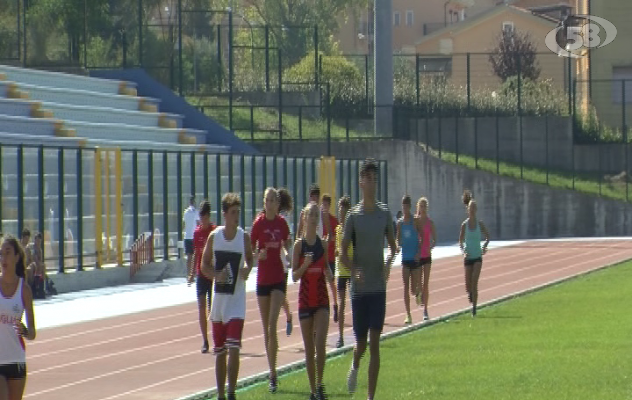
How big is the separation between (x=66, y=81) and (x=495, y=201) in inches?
796

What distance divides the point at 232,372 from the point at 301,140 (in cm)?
4393

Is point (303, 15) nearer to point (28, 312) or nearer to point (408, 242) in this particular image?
point (408, 242)

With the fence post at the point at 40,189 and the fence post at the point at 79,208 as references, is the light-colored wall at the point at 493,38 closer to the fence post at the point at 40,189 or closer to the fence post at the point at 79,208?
the fence post at the point at 79,208

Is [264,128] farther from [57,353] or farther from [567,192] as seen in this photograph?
[57,353]

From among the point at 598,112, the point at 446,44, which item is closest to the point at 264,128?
the point at 598,112

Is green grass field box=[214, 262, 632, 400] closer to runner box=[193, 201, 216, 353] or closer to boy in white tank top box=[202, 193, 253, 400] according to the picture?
boy in white tank top box=[202, 193, 253, 400]

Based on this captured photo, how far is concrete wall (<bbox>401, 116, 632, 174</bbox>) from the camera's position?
209ft

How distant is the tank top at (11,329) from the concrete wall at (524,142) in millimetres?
51811

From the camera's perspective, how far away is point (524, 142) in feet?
211

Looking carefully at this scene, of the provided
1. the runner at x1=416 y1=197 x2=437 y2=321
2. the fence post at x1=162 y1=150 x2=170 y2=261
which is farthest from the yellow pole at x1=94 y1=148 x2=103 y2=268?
the runner at x1=416 y1=197 x2=437 y2=321

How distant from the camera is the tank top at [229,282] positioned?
14992 millimetres

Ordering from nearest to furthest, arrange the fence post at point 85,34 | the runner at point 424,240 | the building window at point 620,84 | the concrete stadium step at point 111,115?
the runner at point 424,240, the concrete stadium step at point 111,115, the fence post at point 85,34, the building window at point 620,84

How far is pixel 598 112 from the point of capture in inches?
2729

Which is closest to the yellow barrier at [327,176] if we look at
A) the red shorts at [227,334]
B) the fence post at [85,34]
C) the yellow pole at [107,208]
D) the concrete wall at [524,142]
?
the fence post at [85,34]
